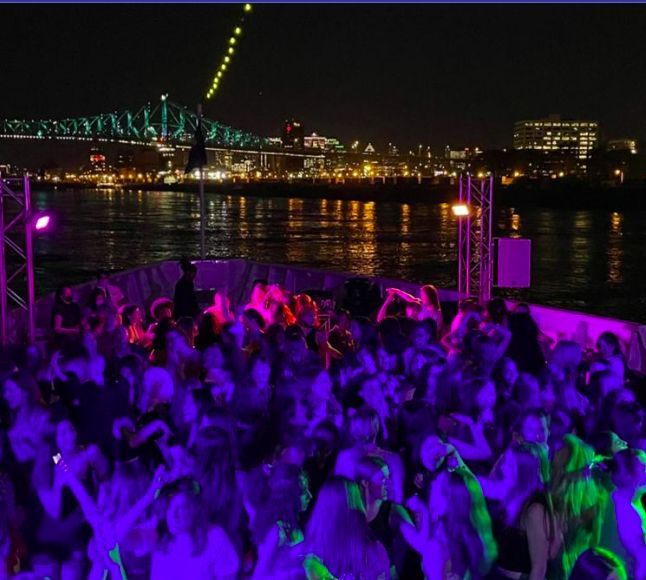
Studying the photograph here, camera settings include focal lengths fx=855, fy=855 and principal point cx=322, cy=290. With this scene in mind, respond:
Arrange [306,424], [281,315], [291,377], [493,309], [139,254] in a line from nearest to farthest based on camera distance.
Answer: [306,424] → [291,377] → [493,309] → [281,315] → [139,254]

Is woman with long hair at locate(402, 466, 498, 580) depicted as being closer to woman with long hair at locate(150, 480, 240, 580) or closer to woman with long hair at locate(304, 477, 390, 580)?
woman with long hair at locate(304, 477, 390, 580)

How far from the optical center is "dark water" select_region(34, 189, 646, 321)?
88.3 feet

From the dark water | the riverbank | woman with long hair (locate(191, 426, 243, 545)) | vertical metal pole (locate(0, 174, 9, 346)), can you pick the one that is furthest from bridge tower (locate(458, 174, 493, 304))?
the riverbank

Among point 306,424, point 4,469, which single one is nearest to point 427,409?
point 306,424

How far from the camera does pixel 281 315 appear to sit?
329 inches

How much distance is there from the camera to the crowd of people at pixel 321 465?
3.04 meters

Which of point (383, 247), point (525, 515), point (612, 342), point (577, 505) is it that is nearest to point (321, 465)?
point (525, 515)

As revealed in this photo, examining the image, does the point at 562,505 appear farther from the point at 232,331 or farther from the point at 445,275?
the point at 445,275

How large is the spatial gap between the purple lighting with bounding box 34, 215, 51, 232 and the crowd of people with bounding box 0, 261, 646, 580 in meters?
2.58

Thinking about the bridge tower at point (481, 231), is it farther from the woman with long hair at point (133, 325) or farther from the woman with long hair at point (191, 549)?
the woman with long hair at point (191, 549)

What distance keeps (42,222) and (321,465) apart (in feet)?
17.9

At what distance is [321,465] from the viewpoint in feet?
13.0

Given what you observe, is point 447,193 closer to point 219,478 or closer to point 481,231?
point 481,231

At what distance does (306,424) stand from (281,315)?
13.0 feet
